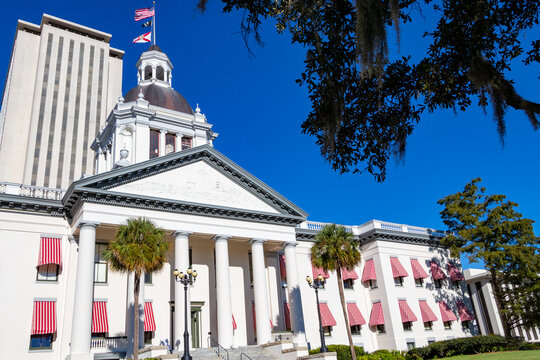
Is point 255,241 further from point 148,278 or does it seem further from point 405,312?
point 405,312

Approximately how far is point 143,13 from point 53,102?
46.3m

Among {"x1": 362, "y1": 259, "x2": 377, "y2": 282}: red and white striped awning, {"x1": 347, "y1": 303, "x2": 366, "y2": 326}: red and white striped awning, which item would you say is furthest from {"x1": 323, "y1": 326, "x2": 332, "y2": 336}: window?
{"x1": 362, "y1": 259, "x2": 377, "y2": 282}: red and white striped awning

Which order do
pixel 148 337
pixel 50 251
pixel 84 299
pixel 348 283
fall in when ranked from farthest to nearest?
pixel 348 283 < pixel 148 337 < pixel 50 251 < pixel 84 299

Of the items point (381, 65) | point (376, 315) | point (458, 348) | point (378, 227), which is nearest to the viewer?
point (381, 65)

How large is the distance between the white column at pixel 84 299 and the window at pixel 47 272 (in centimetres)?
330

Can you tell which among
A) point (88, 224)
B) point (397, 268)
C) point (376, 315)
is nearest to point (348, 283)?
point (376, 315)

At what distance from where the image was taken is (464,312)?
4231 cm

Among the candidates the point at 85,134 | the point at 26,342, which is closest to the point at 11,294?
the point at 26,342

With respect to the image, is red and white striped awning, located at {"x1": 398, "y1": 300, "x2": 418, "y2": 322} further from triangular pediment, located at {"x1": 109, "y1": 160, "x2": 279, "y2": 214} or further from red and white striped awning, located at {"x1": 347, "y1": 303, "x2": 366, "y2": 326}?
triangular pediment, located at {"x1": 109, "y1": 160, "x2": 279, "y2": 214}

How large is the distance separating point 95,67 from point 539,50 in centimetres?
9811

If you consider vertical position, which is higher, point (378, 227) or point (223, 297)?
point (378, 227)

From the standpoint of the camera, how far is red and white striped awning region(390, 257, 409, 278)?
130ft

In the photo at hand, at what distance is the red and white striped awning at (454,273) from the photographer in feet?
142

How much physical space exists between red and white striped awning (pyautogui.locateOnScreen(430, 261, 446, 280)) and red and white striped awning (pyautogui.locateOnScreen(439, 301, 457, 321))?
221 centimetres
